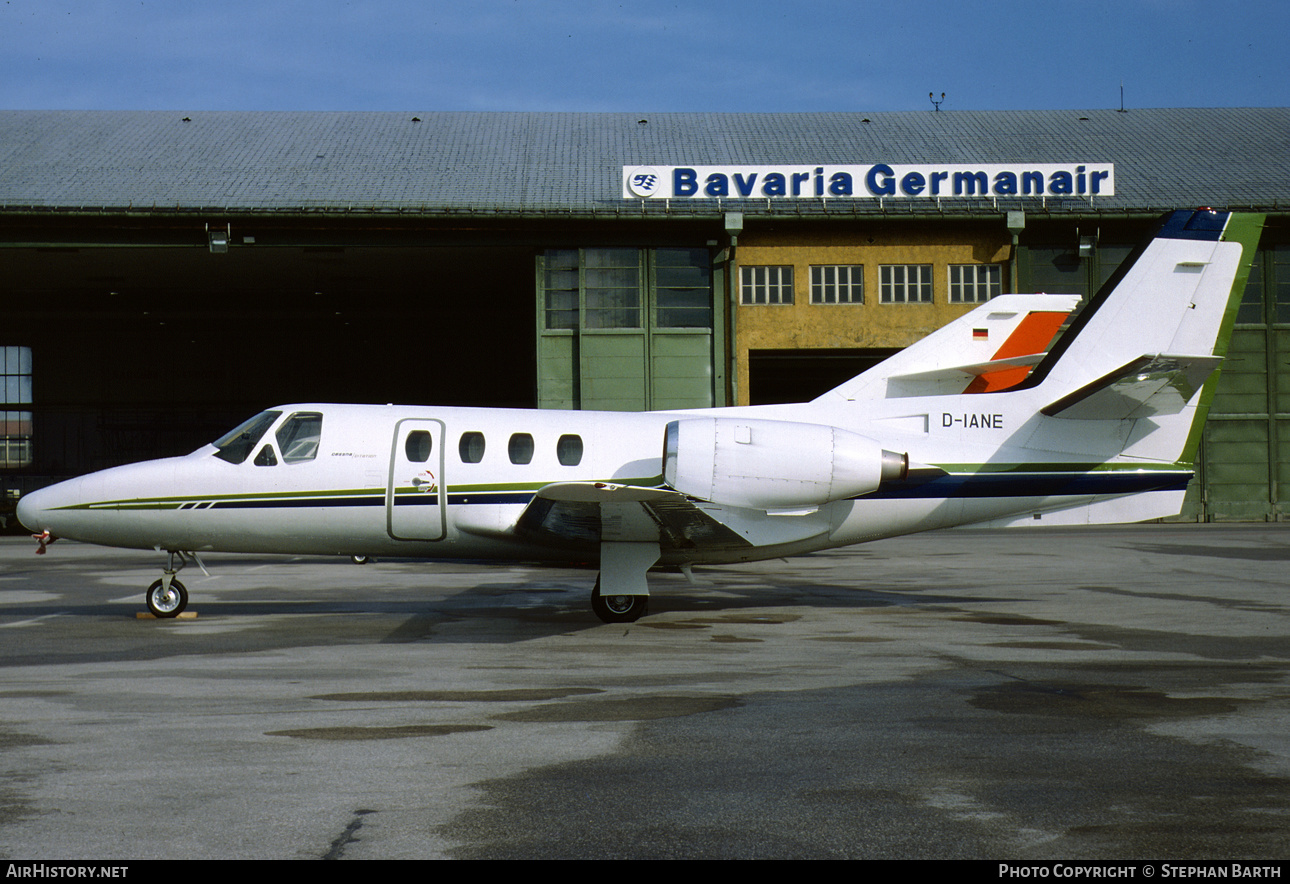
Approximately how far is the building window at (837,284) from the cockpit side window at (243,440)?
25.1 metres

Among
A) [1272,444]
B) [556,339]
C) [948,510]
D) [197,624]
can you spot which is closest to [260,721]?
[197,624]

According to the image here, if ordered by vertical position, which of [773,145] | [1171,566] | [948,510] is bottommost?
[1171,566]

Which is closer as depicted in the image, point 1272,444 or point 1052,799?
point 1052,799

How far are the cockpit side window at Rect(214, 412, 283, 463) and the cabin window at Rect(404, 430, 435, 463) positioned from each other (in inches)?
74.1

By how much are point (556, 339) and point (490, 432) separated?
22486mm

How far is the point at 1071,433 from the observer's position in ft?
49.4

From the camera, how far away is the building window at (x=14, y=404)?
5756cm

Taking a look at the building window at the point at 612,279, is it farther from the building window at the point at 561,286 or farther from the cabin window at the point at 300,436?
the cabin window at the point at 300,436

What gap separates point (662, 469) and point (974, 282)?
25925 millimetres

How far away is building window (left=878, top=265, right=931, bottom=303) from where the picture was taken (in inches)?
1460

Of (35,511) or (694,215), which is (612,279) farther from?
(35,511)

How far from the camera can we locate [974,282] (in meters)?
37.2

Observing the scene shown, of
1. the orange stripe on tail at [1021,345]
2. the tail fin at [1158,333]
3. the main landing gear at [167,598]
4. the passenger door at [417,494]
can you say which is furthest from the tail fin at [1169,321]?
the main landing gear at [167,598]
